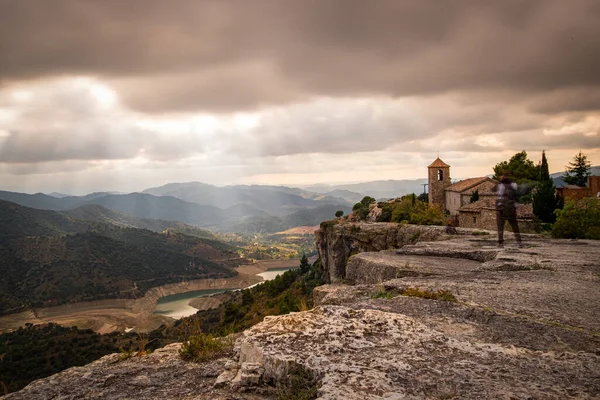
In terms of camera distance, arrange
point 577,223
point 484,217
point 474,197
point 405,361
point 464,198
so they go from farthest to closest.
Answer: point 464,198 < point 474,197 < point 484,217 < point 577,223 < point 405,361

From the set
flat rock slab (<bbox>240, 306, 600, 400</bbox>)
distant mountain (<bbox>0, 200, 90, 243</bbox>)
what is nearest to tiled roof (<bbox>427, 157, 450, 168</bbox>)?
flat rock slab (<bbox>240, 306, 600, 400</bbox>)

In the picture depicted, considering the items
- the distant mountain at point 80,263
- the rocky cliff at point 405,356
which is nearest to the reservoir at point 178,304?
the distant mountain at point 80,263

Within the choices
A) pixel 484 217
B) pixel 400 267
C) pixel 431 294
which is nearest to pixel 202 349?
pixel 431 294

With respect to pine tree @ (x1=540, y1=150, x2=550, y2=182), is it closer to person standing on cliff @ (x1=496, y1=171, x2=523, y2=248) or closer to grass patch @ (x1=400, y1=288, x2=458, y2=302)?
person standing on cliff @ (x1=496, y1=171, x2=523, y2=248)

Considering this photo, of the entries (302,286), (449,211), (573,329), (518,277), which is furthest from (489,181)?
(573,329)

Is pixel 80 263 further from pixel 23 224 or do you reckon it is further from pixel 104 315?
pixel 23 224

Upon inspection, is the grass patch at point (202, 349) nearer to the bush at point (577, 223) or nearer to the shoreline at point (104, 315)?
the bush at point (577, 223)

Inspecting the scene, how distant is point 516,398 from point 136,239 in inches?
8379

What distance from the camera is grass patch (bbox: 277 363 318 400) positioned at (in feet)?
Result: 11.0

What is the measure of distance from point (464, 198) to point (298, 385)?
51683 millimetres

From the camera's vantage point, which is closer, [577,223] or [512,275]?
[512,275]

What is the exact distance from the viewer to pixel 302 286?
5644cm

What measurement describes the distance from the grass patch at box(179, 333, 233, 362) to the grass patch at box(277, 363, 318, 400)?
1518 mm

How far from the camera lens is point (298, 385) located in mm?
3533
